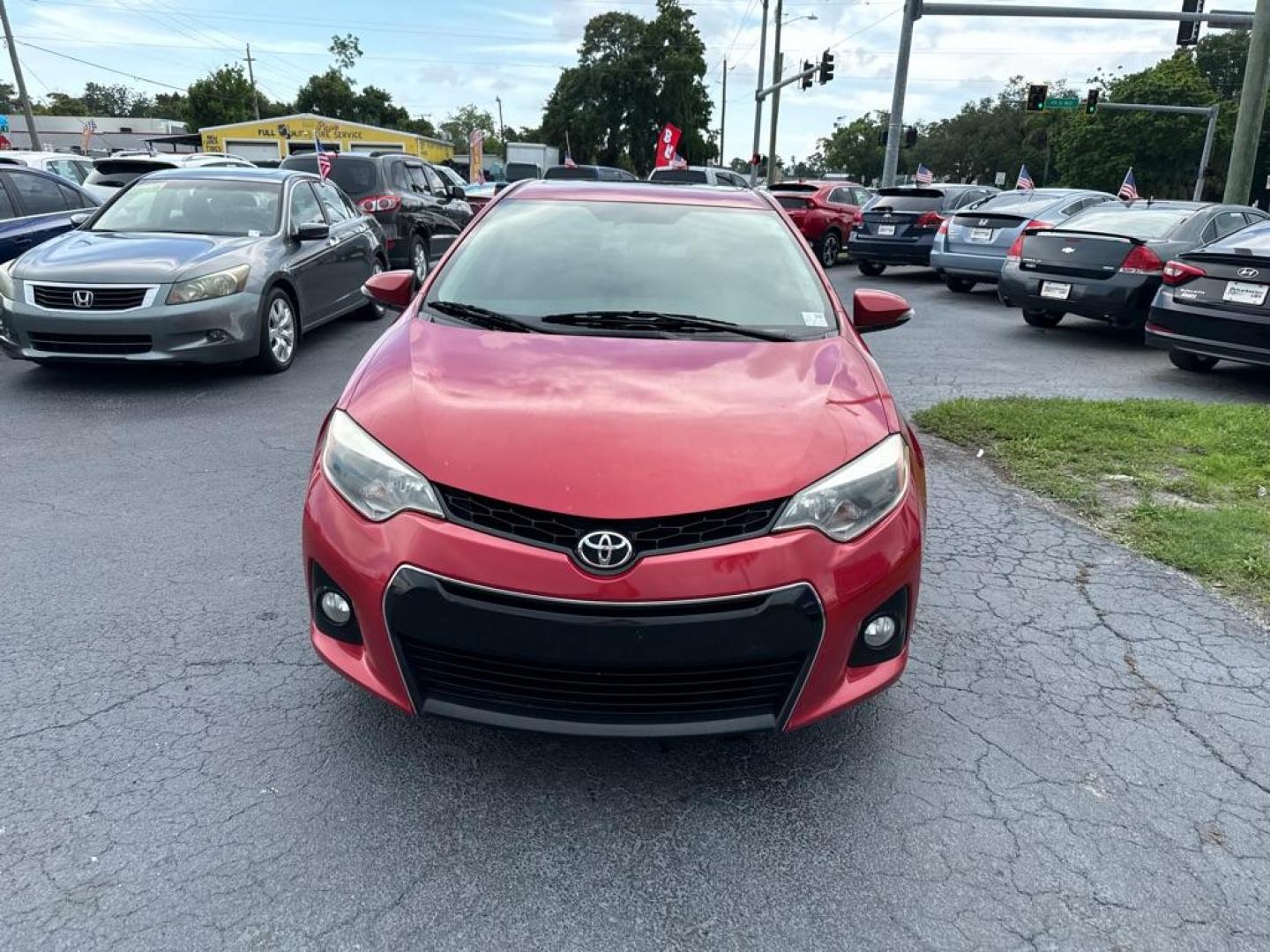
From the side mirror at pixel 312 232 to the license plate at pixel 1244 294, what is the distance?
7458mm

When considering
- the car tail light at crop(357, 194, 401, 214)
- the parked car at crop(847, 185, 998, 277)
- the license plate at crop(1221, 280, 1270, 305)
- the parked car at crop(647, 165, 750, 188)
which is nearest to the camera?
the license plate at crop(1221, 280, 1270, 305)

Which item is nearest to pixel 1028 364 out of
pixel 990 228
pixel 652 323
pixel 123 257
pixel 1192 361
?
pixel 1192 361

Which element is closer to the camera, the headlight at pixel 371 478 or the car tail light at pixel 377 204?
the headlight at pixel 371 478

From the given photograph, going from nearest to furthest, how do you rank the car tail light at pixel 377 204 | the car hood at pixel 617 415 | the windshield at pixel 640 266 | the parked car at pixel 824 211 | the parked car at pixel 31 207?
the car hood at pixel 617 415 < the windshield at pixel 640 266 < the parked car at pixel 31 207 < the car tail light at pixel 377 204 < the parked car at pixel 824 211

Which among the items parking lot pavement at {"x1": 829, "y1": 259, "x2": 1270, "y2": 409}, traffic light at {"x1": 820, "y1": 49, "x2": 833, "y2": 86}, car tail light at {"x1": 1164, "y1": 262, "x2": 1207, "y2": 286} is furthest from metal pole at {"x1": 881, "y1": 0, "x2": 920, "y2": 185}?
car tail light at {"x1": 1164, "y1": 262, "x2": 1207, "y2": 286}

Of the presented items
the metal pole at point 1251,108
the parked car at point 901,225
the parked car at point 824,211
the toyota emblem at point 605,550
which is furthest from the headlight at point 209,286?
the metal pole at point 1251,108

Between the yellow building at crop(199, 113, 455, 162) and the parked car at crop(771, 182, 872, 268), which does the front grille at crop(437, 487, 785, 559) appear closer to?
the parked car at crop(771, 182, 872, 268)

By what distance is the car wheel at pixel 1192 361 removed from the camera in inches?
328

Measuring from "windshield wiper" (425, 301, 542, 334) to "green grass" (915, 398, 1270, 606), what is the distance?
316cm

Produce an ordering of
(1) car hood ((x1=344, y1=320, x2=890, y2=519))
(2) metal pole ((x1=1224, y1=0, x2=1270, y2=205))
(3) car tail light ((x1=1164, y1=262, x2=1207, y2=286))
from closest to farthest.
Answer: (1) car hood ((x1=344, y1=320, x2=890, y2=519)), (3) car tail light ((x1=1164, y1=262, x2=1207, y2=286)), (2) metal pole ((x1=1224, y1=0, x2=1270, y2=205))

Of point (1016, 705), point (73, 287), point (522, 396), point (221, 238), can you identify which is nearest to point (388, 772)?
point (522, 396)

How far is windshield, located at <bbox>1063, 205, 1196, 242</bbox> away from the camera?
948 centimetres

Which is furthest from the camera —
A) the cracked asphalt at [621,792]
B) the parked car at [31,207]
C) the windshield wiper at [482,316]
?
the parked car at [31,207]

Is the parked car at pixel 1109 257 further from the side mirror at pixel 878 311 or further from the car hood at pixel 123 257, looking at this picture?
the car hood at pixel 123 257
